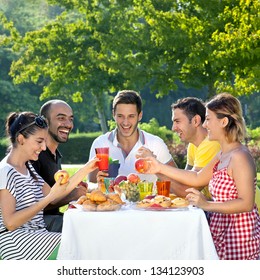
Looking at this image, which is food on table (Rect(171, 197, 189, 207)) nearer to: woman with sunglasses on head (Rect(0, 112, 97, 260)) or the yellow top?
woman with sunglasses on head (Rect(0, 112, 97, 260))

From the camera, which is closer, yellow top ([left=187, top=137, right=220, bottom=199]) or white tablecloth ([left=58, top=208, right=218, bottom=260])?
white tablecloth ([left=58, top=208, right=218, bottom=260])

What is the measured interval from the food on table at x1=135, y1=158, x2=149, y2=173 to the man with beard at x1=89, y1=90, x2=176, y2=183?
1.02 meters

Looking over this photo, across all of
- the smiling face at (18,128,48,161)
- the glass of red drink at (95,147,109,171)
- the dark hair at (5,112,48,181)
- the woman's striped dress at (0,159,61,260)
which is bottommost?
the woman's striped dress at (0,159,61,260)

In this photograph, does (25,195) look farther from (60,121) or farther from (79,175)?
(60,121)

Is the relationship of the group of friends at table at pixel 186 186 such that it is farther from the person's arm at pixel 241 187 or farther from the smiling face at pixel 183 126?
the smiling face at pixel 183 126

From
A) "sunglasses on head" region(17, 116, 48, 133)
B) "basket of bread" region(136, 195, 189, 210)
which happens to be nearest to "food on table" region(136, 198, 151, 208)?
"basket of bread" region(136, 195, 189, 210)

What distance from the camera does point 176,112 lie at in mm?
6734

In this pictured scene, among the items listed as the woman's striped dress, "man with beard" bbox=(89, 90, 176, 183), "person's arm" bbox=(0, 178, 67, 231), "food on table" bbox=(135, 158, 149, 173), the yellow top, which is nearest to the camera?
"person's arm" bbox=(0, 178, 67, 231)

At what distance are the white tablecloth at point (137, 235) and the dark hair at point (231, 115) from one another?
803mm

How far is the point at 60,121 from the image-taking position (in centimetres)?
718

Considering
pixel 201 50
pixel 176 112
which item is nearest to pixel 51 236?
pixel 176 112

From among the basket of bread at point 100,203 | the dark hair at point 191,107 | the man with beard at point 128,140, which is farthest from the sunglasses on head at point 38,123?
the dark hair at point 191,107

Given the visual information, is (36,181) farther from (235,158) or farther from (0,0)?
(0,0)

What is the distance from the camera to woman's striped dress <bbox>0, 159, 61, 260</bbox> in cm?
534
